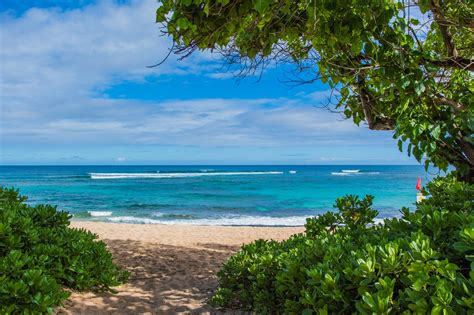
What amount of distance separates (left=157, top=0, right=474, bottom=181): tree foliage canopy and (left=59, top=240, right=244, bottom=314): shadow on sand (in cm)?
306

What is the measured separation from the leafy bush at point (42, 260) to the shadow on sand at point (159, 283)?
26 centimetres

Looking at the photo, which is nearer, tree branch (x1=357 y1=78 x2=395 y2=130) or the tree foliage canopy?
the tree foliage canopy

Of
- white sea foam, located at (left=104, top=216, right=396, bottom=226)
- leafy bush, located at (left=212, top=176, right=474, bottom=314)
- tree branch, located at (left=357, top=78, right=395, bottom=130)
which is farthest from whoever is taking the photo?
white sea foam, located at (left=104, top=216, right=396, bottom=226)

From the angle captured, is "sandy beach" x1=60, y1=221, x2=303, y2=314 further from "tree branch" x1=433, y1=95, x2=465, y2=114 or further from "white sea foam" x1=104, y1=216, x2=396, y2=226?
"white sea foam" x1=104, y1=216, x2=396, y2=226

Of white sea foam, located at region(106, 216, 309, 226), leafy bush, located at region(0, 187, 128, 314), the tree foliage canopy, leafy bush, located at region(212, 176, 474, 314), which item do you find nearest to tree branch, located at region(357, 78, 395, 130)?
the tree foliage canopy

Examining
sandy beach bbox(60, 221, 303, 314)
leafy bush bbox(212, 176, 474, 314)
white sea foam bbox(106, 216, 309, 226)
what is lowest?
white sea foam bbox(106, 216, 309, 226)

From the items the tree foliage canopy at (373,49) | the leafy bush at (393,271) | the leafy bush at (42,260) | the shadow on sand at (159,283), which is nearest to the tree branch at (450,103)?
the tree foliage canopy at (373,49)

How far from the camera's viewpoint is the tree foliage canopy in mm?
3416

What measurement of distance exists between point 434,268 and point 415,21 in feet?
12.9

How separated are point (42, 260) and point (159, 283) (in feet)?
6.51

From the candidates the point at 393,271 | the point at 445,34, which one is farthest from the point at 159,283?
the point at 445,34

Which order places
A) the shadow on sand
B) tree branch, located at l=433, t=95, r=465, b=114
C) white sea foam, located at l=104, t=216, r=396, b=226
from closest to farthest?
1. the shadow on sand
2. tree branch, located at l=433, t=95, r=465, b=114
3. white sea foam, located at l=104, t=216, r=396, b=226

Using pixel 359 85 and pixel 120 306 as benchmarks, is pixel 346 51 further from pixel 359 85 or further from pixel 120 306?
pixel 120 306

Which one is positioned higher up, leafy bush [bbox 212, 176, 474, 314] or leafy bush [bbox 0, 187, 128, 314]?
leafy bush [bbox 212, 176, 474, 314]
